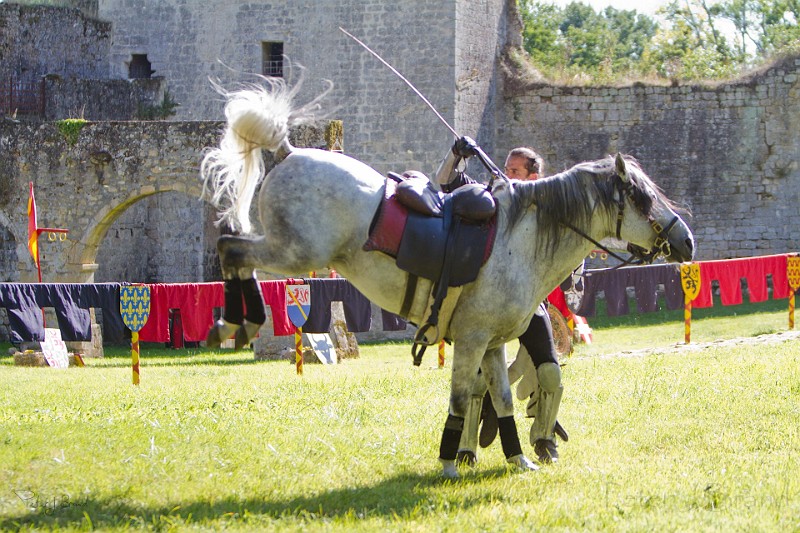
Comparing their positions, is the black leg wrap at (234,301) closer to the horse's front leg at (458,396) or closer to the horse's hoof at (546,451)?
the horse's front leg at (458,396)

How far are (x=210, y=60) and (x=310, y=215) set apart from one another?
70.2 ft

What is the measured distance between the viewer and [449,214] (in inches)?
268

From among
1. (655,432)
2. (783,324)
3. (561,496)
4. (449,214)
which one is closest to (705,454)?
(655,432)

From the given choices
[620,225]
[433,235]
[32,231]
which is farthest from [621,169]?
[32,231]

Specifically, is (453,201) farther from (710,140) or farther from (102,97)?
(710,140)

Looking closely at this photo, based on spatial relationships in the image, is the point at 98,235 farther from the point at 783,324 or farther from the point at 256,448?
the point at 256,448

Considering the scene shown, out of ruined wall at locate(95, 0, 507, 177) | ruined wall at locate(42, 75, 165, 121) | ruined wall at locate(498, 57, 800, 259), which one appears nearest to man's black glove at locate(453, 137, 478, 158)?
ruined wall at locate(95, 0, 507, 177)

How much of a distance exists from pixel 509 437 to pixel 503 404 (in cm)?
21

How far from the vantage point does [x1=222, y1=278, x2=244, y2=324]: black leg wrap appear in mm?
6492

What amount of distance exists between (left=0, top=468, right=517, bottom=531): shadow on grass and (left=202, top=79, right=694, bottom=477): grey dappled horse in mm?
670

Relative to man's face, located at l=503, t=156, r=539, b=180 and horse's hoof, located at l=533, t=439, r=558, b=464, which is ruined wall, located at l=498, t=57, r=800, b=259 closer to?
man's face, located at l=503, t=156, r=539, b=180

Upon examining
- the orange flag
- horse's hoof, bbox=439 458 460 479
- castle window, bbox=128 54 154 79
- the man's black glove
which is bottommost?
horse's hoof, bbox=439 458 460 479

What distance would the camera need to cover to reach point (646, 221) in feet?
23.4

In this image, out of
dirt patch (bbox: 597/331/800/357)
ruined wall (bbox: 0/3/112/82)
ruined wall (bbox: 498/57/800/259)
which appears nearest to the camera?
dirt patch (bbox: 597/331/800/357)
